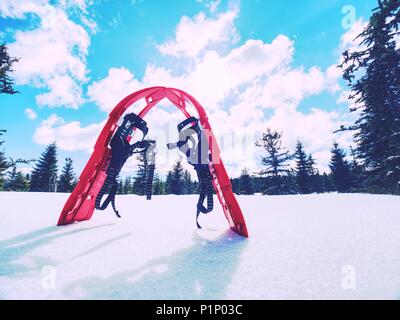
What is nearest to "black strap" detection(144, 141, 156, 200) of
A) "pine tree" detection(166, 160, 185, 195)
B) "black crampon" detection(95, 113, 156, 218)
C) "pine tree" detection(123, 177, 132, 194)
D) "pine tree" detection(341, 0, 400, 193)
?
"black crampon" detection(95, 113, 156, 218)

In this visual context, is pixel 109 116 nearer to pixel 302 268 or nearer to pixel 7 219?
pixel 7 219

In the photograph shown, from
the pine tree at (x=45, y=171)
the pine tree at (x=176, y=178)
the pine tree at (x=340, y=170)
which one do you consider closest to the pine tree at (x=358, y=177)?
the pine tree at (x=340, y=170)

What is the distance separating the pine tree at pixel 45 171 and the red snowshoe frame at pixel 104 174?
49506mm

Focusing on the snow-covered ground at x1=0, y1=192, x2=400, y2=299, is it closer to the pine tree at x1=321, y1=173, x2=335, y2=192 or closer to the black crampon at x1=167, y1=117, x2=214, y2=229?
the black crampon at x1=167, y1=117, x2=214, y2=229

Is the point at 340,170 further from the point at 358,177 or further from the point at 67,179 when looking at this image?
the point at 67,179

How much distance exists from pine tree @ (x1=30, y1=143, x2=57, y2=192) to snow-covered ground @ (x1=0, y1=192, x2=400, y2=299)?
4964 centimetres

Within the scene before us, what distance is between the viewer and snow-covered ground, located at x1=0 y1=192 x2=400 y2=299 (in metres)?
2.02

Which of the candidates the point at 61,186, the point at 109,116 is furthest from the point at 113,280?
the point at 61,186

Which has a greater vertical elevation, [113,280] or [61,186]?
[61,186]

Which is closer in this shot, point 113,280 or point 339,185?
point 113,280

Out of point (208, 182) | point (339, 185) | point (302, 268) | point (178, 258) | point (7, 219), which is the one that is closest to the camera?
point (302, 268)

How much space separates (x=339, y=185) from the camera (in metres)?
38.1
